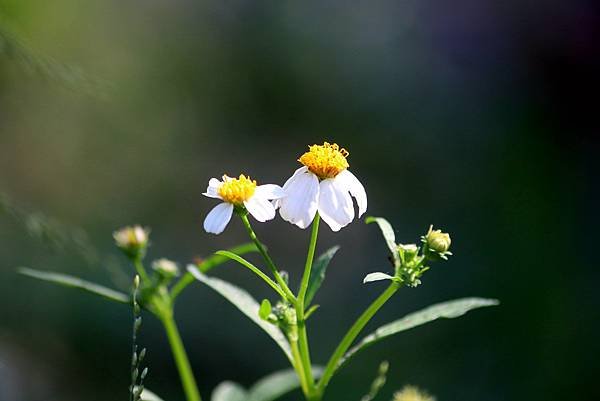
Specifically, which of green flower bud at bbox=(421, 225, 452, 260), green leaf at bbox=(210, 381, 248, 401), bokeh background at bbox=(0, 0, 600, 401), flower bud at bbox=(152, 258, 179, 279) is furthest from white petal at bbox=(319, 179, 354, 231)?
bokeh background at bbox=(0, 0, 600, 401)

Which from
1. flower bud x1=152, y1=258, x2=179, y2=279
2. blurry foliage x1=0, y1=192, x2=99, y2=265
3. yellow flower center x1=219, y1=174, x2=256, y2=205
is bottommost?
yellow flower center x1=219, y1=174, x2=256, y2=205

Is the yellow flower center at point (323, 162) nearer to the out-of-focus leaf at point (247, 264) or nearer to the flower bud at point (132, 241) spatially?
the out-of-focus leaf at point (247, 264)

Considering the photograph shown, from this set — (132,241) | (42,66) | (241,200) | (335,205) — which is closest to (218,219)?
(241,200)

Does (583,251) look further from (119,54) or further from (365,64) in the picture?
(119,54)

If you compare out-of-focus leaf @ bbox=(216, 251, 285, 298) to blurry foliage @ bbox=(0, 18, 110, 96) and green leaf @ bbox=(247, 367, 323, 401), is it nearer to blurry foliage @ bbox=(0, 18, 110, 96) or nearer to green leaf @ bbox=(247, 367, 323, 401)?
green leaf @ bbox=(247, 367, 323, 401)

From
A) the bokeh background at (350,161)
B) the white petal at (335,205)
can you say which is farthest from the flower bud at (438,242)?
the bokeh background at (350,161)

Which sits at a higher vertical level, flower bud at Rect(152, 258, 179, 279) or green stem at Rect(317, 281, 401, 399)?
flower bud at Rect(152, 258, 179, 279)

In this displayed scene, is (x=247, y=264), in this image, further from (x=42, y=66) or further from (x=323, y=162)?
(x=42, y=66)
